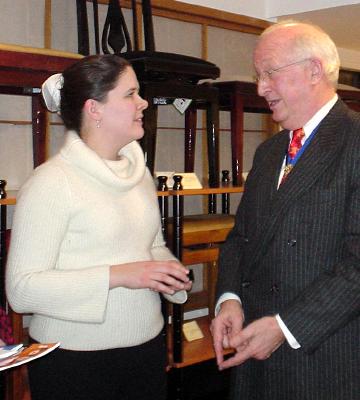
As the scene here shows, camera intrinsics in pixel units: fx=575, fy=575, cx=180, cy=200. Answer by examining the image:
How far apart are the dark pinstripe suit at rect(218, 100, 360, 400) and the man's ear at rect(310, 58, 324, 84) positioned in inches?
3.3

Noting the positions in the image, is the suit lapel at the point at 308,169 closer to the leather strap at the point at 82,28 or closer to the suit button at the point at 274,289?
the suit button at the point at 274,289

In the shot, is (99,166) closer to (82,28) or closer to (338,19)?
(82,28)

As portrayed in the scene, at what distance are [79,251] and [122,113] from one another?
0.42m

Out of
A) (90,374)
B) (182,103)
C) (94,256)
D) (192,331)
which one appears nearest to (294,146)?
(94,256)

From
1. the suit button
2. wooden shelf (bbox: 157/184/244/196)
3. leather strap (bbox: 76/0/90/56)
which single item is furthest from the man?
leather strap (bbox: 76/0/90/56)

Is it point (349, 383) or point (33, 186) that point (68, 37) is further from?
point (349, 383)

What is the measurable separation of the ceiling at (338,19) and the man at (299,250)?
2.62 metres

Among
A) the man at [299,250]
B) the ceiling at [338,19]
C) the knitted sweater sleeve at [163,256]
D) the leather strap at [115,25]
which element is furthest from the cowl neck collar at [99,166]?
the ceiling at [338,19]

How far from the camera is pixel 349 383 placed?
1321mm

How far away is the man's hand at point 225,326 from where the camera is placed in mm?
1389

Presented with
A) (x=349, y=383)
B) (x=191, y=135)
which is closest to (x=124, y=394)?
(x=349, y=383)

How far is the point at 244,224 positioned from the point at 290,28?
0.53m

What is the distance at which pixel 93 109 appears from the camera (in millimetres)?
1623

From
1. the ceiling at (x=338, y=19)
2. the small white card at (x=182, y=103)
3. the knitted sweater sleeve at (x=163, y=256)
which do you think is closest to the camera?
the knitted sweater sleeve at (x=163, y=256)
